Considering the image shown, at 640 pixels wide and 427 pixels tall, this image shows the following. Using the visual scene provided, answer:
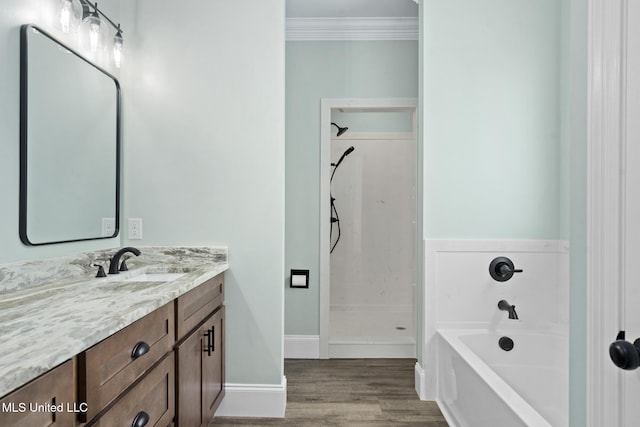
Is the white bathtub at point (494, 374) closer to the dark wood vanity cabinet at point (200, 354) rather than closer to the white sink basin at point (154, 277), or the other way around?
the dark wood vanity cabinet at point (200, 354)

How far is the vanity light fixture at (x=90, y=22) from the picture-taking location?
1.70 metres

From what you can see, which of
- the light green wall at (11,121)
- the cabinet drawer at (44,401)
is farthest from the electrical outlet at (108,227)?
the cabinet drawer at (44,401)

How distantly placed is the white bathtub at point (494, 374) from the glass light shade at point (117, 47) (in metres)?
2.44

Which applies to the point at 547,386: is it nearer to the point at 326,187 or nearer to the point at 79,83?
the point at 326,187

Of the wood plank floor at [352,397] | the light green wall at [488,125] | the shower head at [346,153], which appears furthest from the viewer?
the shower head at [346,153]

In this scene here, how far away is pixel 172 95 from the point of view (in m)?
2.29

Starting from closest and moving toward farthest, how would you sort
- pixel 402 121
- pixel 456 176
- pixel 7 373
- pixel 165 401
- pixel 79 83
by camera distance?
pixel 7 373, pixel 165 401, pixel 79 83, pixel 456 176, pixel 402 121

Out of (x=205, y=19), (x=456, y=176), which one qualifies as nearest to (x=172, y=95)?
(x=205, y=19)

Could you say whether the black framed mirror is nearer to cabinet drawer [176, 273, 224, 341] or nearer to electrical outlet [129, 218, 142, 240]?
electrical outlet [129, 218, 142, 240]

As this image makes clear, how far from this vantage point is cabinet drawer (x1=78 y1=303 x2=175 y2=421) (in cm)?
97

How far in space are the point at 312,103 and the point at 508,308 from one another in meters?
2.13

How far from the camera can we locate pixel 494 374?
1830mm

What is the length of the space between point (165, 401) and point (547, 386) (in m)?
2.06

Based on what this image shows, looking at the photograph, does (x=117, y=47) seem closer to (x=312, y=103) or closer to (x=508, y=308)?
(x=312, y=103)
